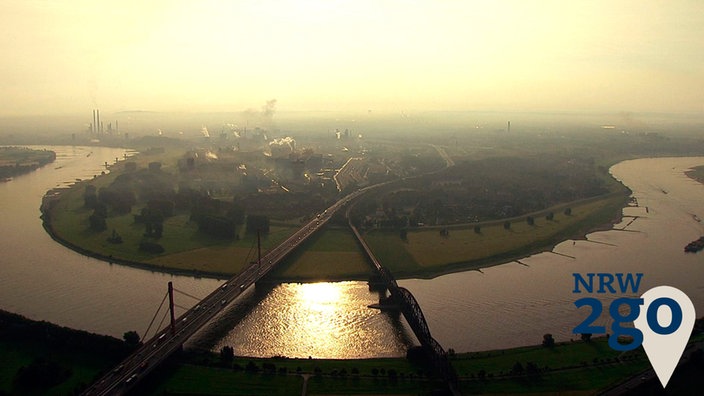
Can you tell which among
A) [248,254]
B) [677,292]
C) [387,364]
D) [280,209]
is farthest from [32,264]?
[677,292]

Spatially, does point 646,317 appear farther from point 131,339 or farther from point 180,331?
point 131,339

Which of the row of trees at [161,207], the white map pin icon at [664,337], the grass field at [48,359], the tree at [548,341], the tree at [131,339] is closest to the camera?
the grass field at [48,359]

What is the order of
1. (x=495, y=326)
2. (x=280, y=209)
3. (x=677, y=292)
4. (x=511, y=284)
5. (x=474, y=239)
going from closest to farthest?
(x=495, y=326)
(x=677, y=292)
(x=511, y=284)
(x=474, y=239)
(x=280, y=209)

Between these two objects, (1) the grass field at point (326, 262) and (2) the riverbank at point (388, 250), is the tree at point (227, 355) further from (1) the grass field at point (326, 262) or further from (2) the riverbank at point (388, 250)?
(1) the grass field at point (326, 262)

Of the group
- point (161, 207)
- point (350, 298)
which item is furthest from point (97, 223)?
point (350, 298)

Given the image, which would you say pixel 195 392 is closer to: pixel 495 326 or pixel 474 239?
pixel 495 326

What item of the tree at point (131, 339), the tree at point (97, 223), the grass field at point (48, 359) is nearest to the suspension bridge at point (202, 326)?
the tree at point (131, 339)

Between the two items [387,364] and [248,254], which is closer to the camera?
[387,364]
